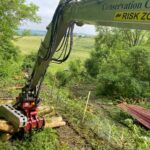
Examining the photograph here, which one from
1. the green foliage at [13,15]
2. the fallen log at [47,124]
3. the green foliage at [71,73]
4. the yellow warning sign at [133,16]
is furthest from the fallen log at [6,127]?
the green foliage at [71,73]

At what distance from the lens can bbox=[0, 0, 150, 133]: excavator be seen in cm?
501

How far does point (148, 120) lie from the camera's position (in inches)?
576

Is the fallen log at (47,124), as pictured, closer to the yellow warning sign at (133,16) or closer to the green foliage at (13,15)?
the yellow warning sign at (133,16)

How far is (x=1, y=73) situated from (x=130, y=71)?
365 inches

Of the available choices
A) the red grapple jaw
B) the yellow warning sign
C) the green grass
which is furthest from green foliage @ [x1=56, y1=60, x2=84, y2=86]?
the yellow warning sign

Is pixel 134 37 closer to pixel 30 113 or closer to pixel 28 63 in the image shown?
pixel 28 63

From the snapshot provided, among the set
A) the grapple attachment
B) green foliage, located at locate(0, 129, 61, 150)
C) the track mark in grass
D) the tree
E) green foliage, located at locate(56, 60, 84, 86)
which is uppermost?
the tree

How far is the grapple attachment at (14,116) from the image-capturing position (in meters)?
8.84

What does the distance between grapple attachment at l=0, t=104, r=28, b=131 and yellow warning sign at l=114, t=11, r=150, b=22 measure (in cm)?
461

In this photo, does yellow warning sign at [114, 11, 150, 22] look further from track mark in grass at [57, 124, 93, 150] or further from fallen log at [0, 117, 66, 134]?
track mark in grass at [57, 124, 93, 150]

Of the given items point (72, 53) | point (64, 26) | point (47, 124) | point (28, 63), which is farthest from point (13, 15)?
point (72, 53)

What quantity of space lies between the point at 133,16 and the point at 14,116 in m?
5.26

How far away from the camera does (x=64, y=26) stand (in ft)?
23.9

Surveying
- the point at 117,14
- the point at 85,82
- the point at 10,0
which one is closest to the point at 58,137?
the point at 117,14
